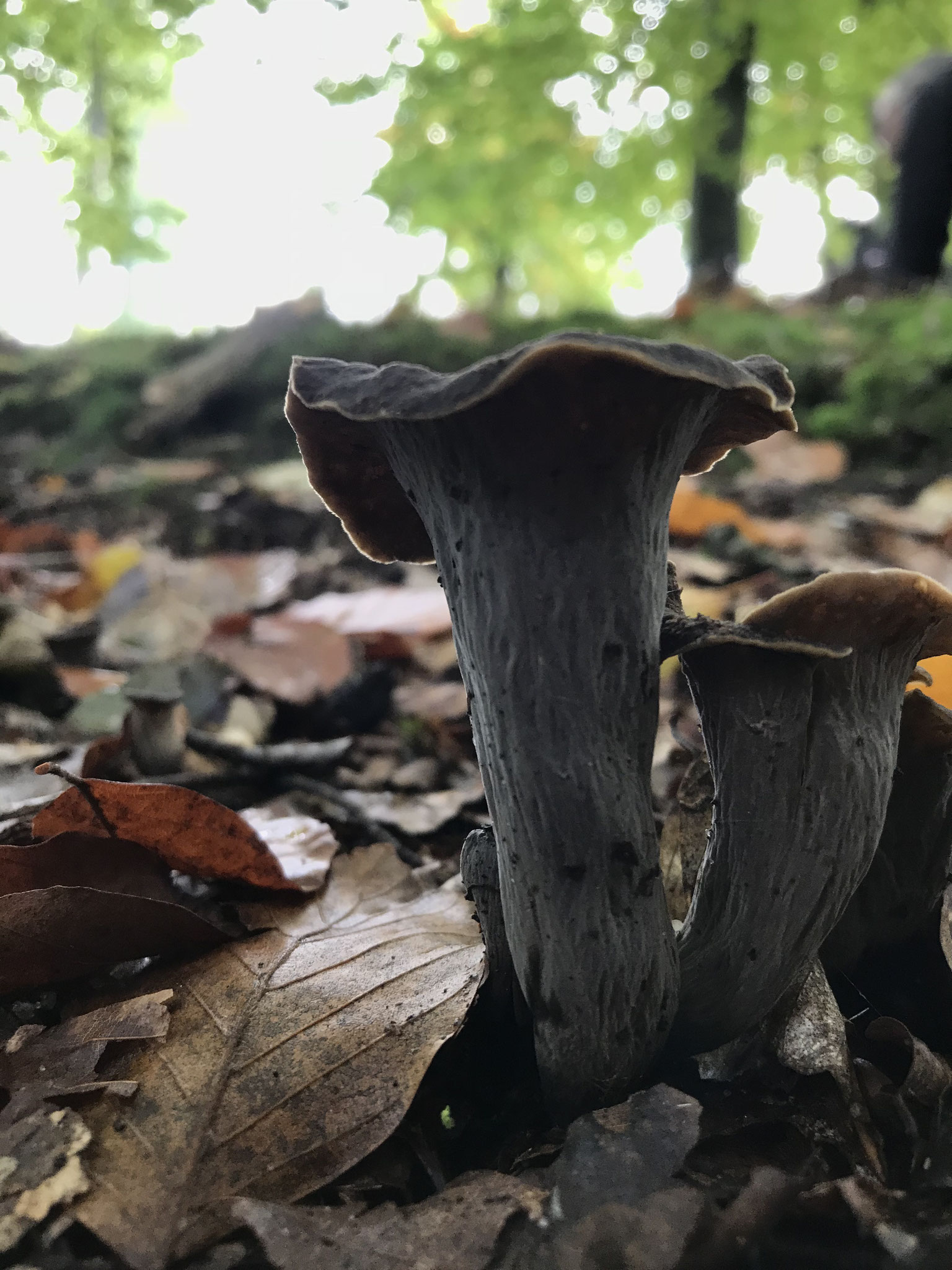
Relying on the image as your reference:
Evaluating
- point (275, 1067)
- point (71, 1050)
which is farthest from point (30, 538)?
point (275, 1067)

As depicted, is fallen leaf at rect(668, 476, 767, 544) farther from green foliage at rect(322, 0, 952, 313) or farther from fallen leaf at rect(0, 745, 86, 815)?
green foliage at rect(322, 0, 952, 313)

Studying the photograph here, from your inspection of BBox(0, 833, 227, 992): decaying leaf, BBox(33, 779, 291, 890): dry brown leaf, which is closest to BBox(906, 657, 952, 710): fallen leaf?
BBox(33, 779, 291, 890): dry brown leaf

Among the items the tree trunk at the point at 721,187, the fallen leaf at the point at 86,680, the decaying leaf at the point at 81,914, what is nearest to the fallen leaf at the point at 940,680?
the decaying leaf at the point at 81,914

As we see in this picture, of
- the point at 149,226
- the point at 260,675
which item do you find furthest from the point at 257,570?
the point at 149,226

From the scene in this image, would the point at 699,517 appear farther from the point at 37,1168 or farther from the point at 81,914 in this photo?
the point at 37,1168

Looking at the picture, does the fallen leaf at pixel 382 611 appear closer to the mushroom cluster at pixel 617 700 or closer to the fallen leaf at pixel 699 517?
the fallen leaf at pixel 699 517

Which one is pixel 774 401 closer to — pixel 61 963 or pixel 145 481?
pixel 61 963
